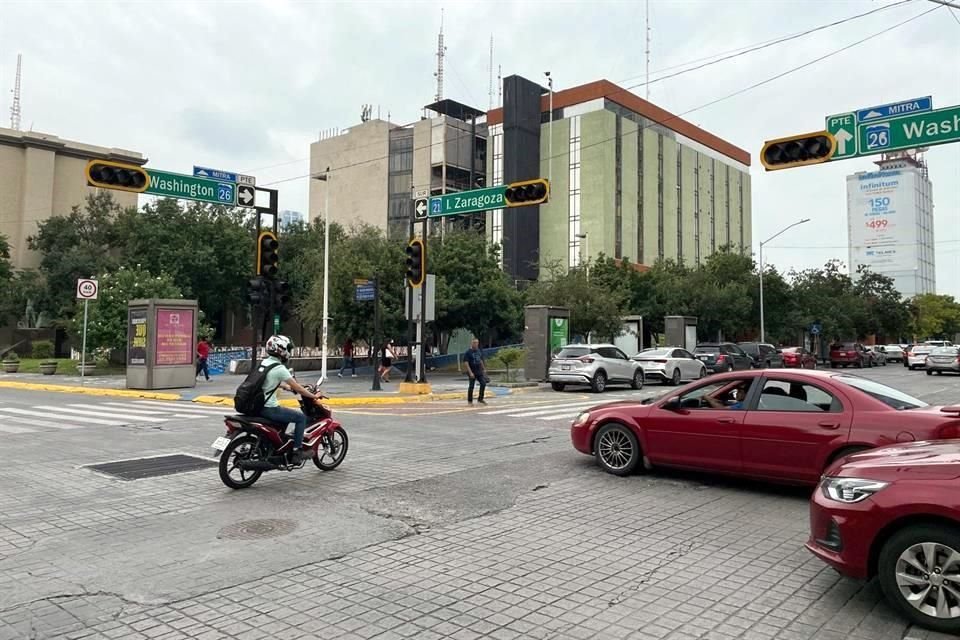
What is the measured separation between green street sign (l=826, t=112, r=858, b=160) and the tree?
30.3 m

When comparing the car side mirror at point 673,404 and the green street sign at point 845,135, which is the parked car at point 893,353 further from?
the car side mirror at point 673,404

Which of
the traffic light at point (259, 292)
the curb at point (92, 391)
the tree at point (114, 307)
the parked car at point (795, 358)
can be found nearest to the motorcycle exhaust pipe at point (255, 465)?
the traffic light at point (259, 292)

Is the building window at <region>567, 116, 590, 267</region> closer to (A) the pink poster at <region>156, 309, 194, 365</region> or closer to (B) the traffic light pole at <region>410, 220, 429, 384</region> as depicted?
(B) the traffic light pole at <region>410, 220, 429, 384</region>

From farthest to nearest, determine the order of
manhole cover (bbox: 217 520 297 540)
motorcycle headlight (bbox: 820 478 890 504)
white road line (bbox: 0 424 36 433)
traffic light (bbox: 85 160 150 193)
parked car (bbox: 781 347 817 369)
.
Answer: parked car (bbox: 781 347 817 369), traffic light (bbox: 85 160 150 193), white road line (bbox: 0 424 36 433), manhole cover (bbox: 217 520 297 540), motorcycle headlight (bbox: 820 478 890 504)

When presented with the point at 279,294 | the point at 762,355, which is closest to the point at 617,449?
the point at 279,294

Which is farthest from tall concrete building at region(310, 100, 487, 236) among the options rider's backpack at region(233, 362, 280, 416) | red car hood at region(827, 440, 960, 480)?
red car hood at region(827, 440, 960, 480)

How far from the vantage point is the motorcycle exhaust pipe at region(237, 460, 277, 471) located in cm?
786

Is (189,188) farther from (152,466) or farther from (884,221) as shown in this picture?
(884,221)

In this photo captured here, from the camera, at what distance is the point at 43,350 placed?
4909cm

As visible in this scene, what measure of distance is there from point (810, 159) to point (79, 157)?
207ft

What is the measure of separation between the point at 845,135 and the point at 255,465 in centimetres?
1383

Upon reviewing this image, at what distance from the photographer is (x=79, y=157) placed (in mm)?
60188

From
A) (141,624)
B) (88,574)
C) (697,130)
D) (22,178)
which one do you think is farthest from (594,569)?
(697,130)

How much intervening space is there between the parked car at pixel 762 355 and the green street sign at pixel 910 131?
1935 cm
